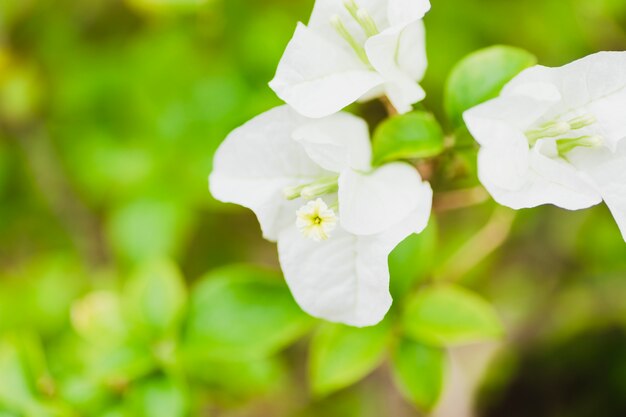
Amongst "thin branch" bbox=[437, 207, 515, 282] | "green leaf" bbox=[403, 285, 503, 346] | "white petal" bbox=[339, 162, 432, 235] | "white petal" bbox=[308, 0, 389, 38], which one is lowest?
"thin branch" bbox=[437, 207, 515, 282]

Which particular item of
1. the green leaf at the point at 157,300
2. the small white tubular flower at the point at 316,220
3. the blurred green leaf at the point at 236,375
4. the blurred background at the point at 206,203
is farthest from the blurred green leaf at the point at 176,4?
the small white tubular flower at the point at 316,220

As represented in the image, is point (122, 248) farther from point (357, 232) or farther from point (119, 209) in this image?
point (357, 232)

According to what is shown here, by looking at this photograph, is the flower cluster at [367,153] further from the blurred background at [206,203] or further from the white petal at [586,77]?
the blurred background at [206,203]

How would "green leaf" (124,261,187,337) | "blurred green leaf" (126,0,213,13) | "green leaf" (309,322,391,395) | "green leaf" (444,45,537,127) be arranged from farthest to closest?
"blurred green leaf" (126,0,213,13) < "green leaf" (124,261,187,337) < "green leaf" (309,322,391,395) < "green leaf" (444,45,537,127)

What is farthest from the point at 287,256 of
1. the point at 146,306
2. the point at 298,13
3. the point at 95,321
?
the point at 298,13

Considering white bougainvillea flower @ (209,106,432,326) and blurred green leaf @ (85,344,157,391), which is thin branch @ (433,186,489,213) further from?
blurred green leaf @ (85,344,157,391)

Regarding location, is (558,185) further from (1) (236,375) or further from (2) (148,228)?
(2) (148,228)

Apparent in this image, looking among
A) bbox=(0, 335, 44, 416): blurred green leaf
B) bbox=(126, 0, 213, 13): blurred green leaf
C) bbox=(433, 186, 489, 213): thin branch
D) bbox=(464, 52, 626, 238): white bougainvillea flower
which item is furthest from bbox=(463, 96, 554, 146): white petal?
bbox=(126, 0, 213, 13): blurred green leaf
